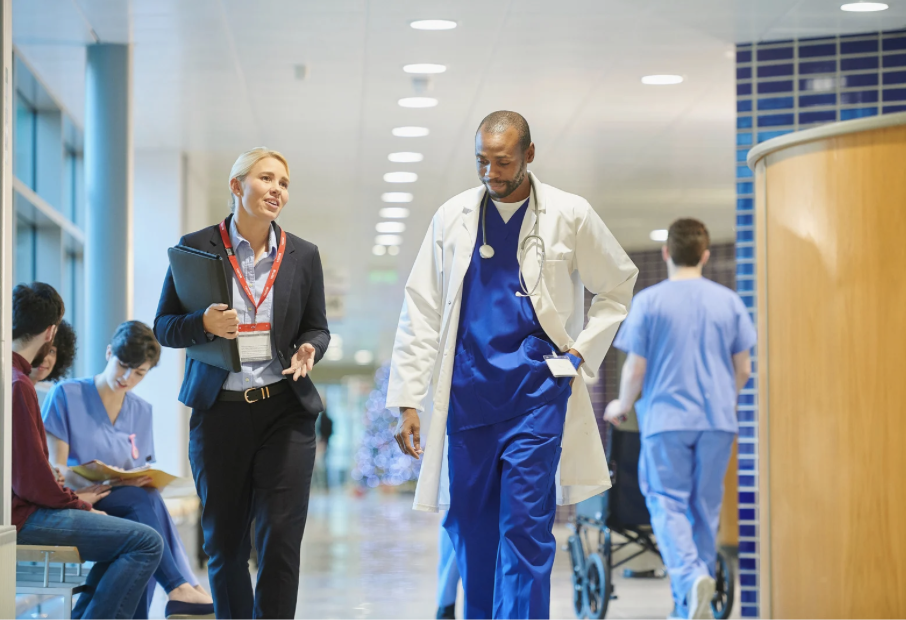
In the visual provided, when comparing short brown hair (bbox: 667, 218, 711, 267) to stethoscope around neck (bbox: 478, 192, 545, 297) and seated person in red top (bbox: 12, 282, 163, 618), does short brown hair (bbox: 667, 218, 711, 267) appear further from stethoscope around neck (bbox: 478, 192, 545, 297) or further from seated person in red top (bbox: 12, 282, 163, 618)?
seated person in red top (bbox: 12, 282, 163, 618)

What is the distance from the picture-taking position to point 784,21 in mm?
6004

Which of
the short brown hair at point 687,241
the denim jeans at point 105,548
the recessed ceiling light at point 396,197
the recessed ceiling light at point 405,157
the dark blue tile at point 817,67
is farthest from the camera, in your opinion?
the recessed ceiling light at point 396,197

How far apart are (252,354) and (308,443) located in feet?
1.06

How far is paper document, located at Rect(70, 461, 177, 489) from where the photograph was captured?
15.1 feet

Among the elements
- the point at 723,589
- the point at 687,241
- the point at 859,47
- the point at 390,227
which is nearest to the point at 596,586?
the point at 723,589

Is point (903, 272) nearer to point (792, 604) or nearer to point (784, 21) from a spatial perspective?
point (792, 604)

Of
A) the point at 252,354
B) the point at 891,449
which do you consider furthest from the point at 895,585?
the point at 252,354

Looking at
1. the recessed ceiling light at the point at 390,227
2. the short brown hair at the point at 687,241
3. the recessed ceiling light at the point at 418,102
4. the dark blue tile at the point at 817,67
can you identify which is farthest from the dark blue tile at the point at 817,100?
the recessed ceiling light at the point at 390,227

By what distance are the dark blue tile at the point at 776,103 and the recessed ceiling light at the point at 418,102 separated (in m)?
2.23

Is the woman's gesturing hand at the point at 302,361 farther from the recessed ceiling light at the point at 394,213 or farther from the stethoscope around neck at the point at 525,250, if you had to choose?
the recessed ceiling light at the point at 394,213

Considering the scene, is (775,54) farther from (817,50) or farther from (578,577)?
(578,577)

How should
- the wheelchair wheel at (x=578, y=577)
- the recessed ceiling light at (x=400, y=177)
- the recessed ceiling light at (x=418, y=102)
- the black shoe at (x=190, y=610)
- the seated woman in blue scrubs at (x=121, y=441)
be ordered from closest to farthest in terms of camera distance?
the black shoe at (x=190, y=610), the seated woman in blue scrubs at (x=121, y=441), the wheelchair wheel at (x=578, y=577), the recessed ceiling light at (x=418, y=102), the recessed ceiling light at (x=400, y=177)

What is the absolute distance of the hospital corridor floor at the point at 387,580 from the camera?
20.9 ft

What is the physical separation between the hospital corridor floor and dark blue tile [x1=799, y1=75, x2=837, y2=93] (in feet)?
9.77
